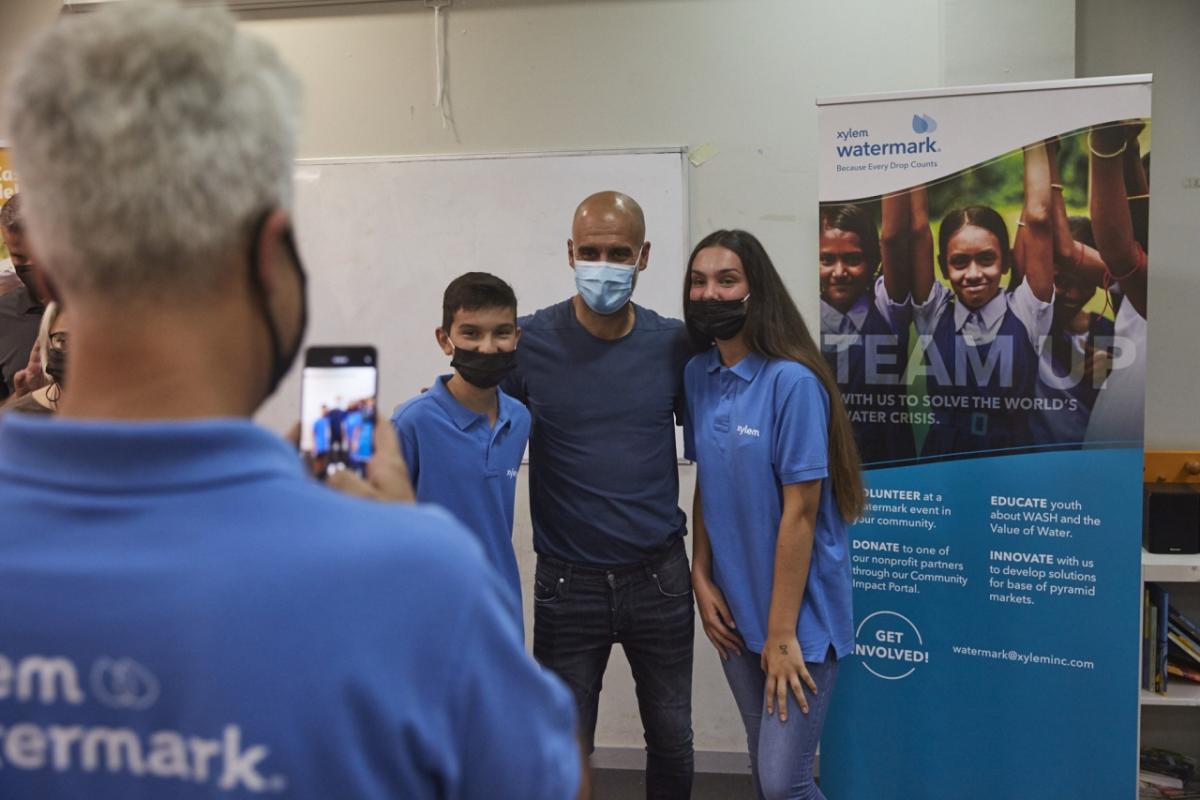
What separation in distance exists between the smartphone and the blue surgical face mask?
95 cm

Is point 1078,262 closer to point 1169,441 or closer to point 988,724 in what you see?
point 1169,441

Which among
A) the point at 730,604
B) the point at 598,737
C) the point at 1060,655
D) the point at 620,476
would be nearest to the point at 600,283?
the point at 620,476

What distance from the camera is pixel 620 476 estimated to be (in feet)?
7.52

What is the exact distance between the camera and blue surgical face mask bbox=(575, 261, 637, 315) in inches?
90.6

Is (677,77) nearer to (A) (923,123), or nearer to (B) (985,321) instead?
(A) (923,123)

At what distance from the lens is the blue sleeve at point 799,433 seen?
2.10 m

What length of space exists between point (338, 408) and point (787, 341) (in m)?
1.24

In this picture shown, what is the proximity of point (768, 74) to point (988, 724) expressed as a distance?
2.20 meters

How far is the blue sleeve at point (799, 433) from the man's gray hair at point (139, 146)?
1.69 m

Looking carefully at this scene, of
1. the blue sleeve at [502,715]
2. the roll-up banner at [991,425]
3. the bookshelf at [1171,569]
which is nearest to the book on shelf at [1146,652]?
the bookshelf at [1171,569]

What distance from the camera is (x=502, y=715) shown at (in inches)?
23.2

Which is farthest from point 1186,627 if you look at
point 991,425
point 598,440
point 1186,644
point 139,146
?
point 139,146

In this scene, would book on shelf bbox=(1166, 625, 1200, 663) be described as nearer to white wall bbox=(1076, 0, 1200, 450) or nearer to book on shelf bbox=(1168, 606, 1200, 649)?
book on shelf bbox=(1168, 606, 1200, 649)

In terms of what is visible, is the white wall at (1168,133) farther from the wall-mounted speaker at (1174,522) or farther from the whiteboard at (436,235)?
the whiteboard at (436,235)
